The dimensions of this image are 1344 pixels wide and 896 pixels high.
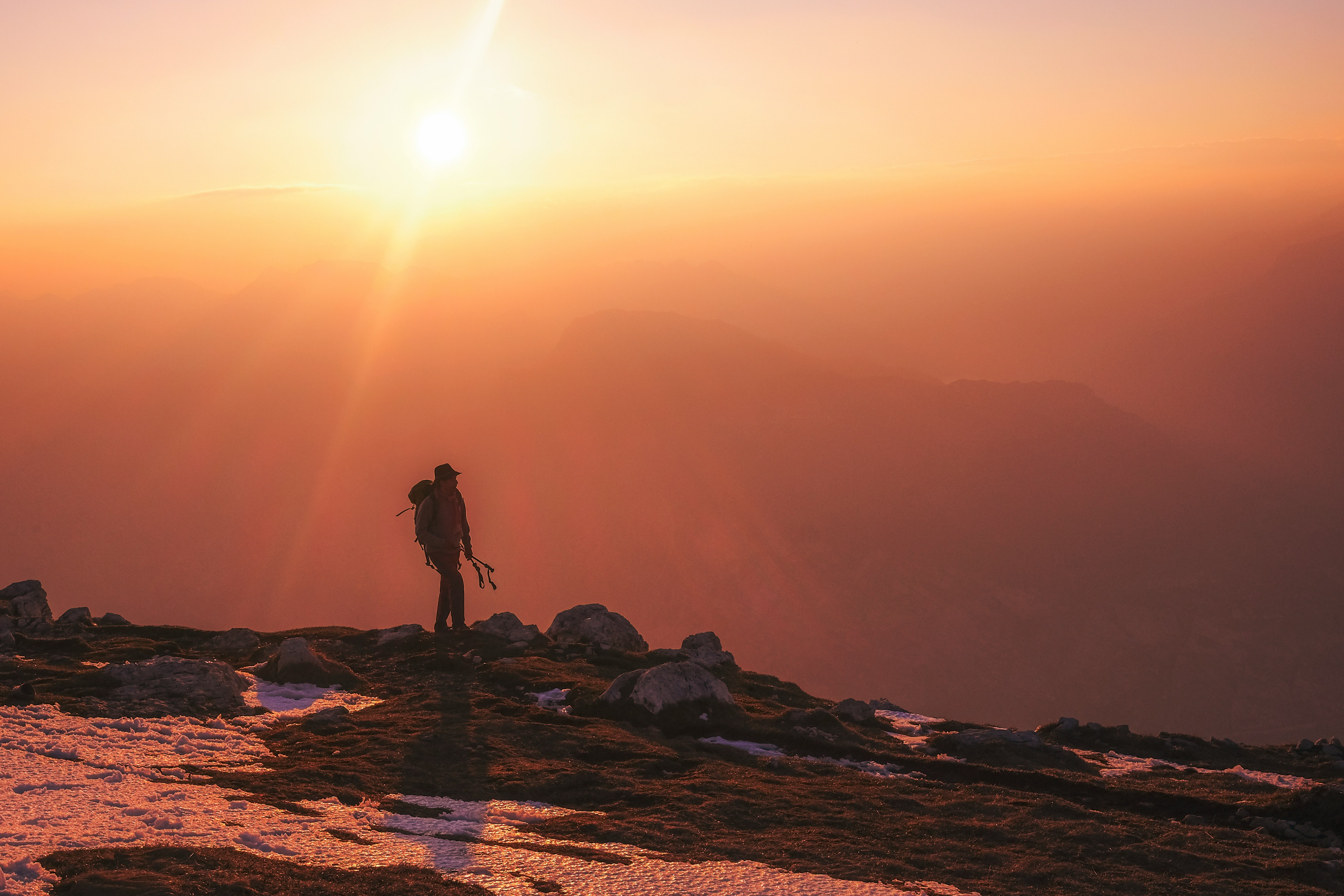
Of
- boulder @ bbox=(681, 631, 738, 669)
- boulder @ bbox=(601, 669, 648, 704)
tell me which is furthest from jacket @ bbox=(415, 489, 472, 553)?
boulder @ bbox=(601, 669, 648, 704)

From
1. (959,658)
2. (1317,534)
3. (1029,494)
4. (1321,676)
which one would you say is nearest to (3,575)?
(959,658)

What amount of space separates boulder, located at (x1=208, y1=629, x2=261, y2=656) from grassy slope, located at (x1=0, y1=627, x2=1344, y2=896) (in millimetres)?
3655

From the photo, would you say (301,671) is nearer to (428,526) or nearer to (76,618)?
(428,526)

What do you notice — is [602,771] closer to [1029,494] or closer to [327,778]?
[327,778]

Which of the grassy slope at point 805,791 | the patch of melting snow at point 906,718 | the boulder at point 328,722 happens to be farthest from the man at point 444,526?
the patch of melting snow at point 906,718

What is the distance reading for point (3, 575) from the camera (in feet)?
570

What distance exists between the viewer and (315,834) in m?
7.68

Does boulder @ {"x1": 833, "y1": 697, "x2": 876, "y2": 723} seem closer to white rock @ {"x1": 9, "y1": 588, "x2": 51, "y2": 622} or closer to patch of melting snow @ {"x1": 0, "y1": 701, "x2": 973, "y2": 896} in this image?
patch of melting snow @ {"x1": 0, "y1": 701, "x2": 973, "y2": 896}

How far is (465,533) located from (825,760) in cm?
906

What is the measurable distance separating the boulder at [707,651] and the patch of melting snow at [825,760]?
448 centimetres

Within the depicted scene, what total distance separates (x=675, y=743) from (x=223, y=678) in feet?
22.0

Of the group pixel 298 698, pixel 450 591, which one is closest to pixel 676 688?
pixel 298 698

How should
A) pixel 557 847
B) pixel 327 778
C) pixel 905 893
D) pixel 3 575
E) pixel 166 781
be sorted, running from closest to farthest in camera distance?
pixel 905 893 → pixel 557 847 → pixel 166 781 → pixel 327 778 → pixel 3 575

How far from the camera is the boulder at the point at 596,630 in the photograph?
2134 centimetres
